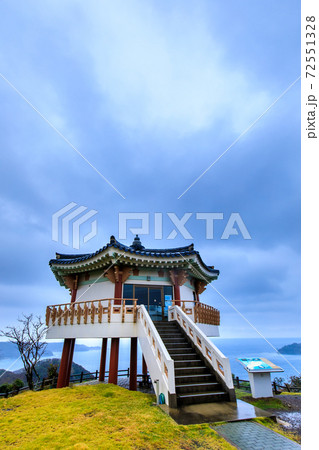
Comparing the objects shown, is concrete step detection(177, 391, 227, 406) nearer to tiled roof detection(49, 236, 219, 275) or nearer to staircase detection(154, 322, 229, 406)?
staircase detection(154, 322, 229, 406)

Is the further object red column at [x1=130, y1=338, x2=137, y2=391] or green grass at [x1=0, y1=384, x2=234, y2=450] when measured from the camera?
red column at [x1=130, y1=338, x2=137, y2=391]

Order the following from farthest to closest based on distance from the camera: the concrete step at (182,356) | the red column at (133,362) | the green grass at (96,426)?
1. the red column at (133,362)
2. the concrete step at (182,356)
3. the green grass at (96,426)

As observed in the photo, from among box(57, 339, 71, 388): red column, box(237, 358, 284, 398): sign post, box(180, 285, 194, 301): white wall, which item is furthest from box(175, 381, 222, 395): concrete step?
box(57, 339, 71, 388): red column

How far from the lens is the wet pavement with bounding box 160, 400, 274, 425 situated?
5.88 metres

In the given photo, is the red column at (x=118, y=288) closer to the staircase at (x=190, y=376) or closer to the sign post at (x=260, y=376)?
the staircase at (x=190, y=376)

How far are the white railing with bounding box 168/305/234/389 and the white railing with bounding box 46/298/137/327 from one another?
2.49m

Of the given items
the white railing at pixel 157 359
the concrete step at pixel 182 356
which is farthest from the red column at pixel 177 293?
the concrete step at pixel 182 356

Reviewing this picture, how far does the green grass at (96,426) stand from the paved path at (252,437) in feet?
1.11

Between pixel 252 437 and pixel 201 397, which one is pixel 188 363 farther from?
pixel 252 437

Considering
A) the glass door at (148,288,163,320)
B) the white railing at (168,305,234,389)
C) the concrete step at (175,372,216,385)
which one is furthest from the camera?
the glass door at (148,288,163,320)

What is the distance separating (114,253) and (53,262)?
18.0 feet

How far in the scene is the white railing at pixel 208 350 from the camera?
7742mm

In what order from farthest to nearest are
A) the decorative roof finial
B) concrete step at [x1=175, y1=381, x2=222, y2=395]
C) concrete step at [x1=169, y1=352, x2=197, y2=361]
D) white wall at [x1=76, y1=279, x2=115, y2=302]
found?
the decorative roof finial
white wall at [x1=76, y1=279, x2=115, y2=302]
concrete step at [x1=169, y1=352, x2=197, y2=361]
concrete step at [x1=175, y1=381, x2=222, y2=395]

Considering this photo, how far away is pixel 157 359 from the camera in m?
8.16
